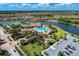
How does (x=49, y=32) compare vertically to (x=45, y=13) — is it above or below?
below

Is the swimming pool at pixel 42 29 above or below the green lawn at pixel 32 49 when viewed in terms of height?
above

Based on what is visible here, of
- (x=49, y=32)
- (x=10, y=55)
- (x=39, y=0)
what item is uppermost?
(x=39, y=0)

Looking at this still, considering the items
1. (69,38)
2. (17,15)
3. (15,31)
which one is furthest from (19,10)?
(69,38)

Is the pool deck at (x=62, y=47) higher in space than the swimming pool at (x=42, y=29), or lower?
lower

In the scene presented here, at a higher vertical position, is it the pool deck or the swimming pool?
the swimming pool

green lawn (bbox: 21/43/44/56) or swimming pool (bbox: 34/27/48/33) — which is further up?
swimming pool (bbox: 34/27/48/33)

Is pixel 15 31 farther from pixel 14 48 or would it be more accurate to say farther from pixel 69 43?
pixel 69 43

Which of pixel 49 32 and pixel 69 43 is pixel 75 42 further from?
pixel 49 32

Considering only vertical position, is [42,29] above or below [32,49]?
above

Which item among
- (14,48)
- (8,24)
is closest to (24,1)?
(8,24)
